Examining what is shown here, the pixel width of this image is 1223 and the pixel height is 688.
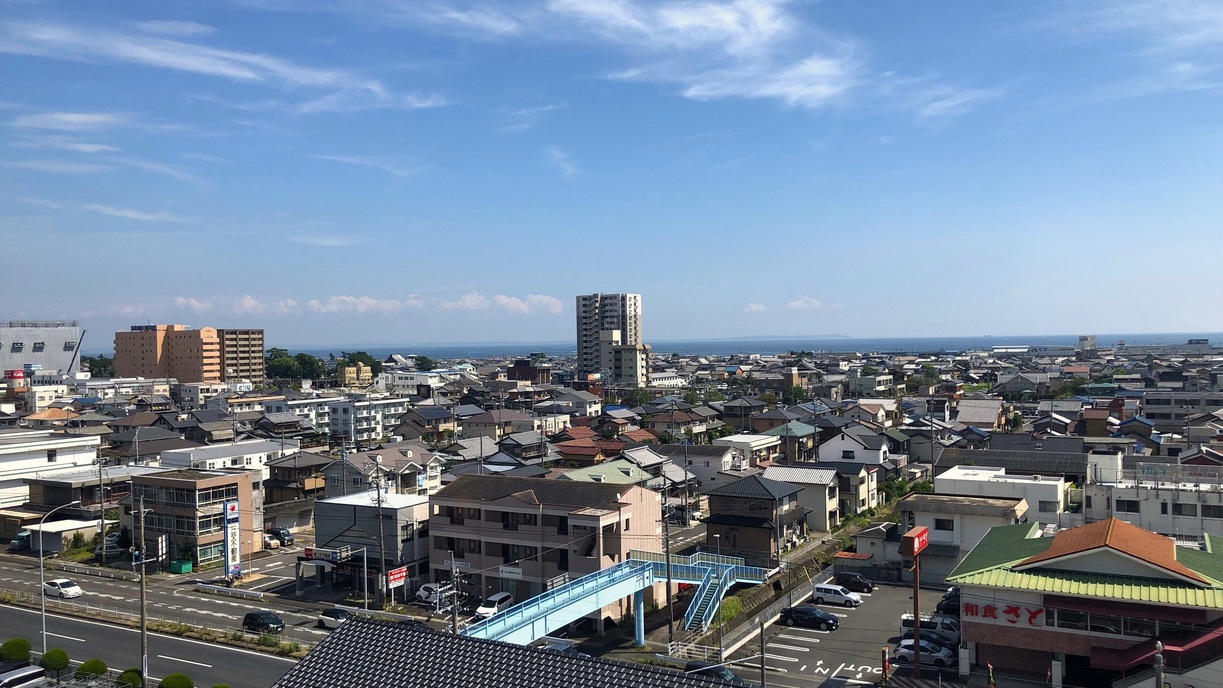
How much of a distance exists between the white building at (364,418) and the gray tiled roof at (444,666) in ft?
183

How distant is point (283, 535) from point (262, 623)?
1268 centimetres

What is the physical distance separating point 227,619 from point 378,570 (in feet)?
14.8

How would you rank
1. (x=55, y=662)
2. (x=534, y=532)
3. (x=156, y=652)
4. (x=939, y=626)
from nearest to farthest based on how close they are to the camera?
(x=55, y=662)
(x=156, y=652)
(x=939, y=626)
(x=534, y=532)

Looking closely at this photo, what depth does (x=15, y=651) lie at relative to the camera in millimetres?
18516

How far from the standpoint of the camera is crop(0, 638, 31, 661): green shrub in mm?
18438

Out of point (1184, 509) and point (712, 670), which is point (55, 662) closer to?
point (712, 670)

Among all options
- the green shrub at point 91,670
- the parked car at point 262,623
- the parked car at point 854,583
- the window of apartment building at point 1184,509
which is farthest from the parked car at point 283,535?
the window of apartment building at point 1184,509

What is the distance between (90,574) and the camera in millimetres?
28875

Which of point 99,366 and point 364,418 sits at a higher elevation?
point 99,366

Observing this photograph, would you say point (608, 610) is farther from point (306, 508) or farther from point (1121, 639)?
point (306, 508)

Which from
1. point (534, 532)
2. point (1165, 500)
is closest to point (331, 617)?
point (534, 532)

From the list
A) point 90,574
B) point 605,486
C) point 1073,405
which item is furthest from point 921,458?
point 90,574

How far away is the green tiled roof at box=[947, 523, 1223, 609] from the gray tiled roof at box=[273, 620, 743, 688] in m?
11.2

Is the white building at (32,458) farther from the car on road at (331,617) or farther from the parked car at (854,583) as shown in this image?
the parked car at (854,583)
